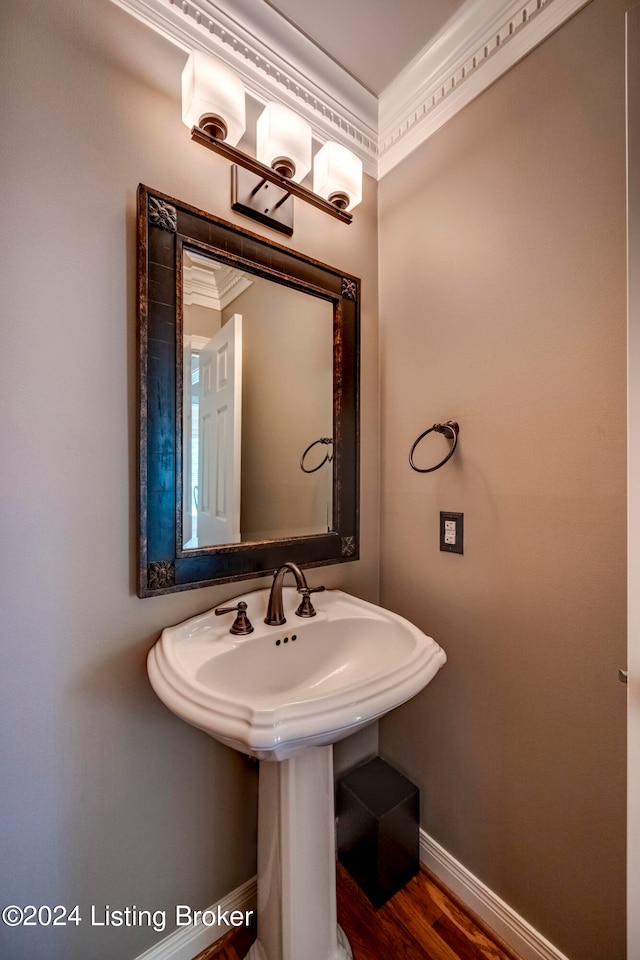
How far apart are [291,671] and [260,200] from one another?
1317 millimetres

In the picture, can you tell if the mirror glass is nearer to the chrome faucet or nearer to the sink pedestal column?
the chrome faucet

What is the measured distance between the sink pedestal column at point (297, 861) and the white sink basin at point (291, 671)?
0.17 metres

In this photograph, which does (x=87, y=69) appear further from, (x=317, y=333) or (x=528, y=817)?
(x=528, y=817)

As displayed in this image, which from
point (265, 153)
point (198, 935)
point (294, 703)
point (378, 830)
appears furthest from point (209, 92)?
point (198, 935)

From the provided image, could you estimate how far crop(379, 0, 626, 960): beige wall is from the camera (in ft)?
2.78

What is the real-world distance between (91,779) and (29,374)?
2.98 ft

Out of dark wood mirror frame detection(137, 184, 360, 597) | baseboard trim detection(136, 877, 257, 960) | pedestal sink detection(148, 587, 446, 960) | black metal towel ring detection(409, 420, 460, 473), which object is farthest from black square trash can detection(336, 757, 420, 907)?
black metal towel ring detection(409, 420, 460, 473)

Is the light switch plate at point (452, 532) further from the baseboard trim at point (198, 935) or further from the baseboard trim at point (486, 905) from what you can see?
the baseboard trim at point (198, 935)

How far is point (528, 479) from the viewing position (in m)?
0.98

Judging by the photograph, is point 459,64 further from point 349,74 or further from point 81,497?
point 81,497

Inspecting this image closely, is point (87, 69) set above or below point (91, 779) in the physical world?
above

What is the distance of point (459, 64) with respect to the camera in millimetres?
1106

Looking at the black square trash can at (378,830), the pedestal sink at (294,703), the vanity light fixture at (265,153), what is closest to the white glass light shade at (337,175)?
the vanity light fixture at (265,153)

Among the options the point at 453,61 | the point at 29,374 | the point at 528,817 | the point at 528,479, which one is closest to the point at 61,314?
the point at 29,374
